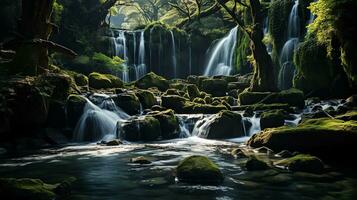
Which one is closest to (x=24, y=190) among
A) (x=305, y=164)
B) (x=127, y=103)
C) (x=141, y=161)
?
(x=141, y=161)

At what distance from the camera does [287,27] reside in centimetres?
3334

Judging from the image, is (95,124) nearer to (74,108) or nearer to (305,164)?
(74,108)

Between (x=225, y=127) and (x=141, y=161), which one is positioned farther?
(x=225, y=127)

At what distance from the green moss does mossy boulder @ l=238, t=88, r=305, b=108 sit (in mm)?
18672

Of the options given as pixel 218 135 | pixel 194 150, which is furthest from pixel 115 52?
pixel 194 150

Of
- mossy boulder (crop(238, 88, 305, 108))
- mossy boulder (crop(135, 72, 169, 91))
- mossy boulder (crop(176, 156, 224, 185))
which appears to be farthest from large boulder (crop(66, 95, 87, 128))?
mossy boulder (crop(176, 156, 224, 185))

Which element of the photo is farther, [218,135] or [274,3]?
[274,3]

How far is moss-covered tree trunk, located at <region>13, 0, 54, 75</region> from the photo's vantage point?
1930cm

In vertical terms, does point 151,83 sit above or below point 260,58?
below

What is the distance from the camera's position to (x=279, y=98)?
25016 mm

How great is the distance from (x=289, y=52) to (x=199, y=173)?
24238 millimetres

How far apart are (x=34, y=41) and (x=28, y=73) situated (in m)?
1.55

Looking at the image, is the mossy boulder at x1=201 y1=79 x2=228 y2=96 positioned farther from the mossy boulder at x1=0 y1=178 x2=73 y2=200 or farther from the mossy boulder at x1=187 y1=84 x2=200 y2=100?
the mossy boulder at x1=0 y1=178 x2=73 y2=200

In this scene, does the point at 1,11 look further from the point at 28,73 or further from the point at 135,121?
the point at 135,121
